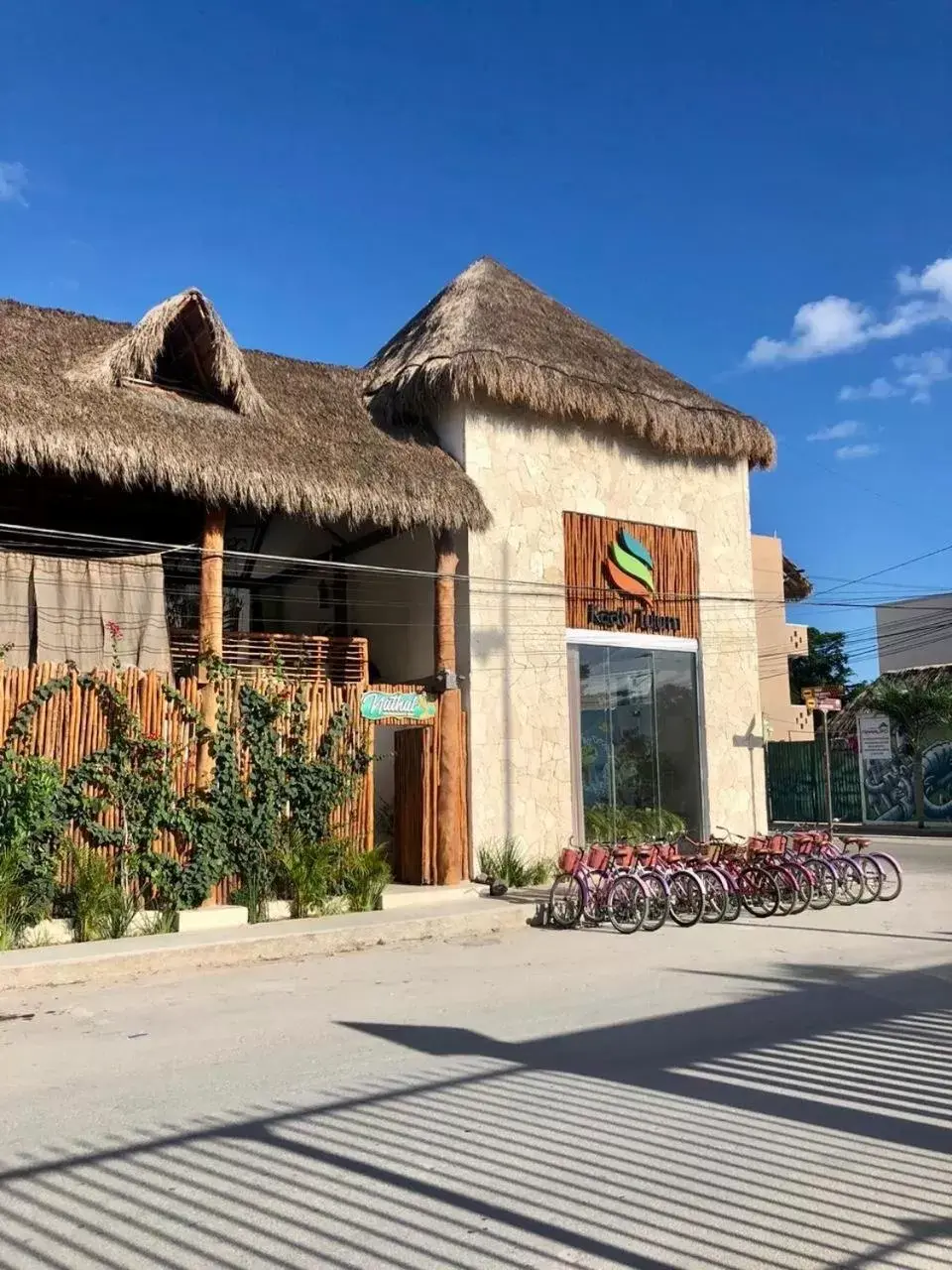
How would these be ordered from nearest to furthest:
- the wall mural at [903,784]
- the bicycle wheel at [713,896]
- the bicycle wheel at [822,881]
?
1. the bicycle wheel at [713,896]
2. the bicycle wheel at [822,881]
3. the wall mural at [903,784]

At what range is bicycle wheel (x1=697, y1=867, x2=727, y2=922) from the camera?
11977mm

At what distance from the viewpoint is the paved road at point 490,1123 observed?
3.59 metres

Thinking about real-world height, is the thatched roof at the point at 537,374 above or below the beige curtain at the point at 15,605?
above

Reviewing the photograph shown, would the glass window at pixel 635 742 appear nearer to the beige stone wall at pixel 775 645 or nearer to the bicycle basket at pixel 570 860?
the bicycle basket at pixel 570 860

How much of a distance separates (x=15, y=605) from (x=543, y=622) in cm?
742

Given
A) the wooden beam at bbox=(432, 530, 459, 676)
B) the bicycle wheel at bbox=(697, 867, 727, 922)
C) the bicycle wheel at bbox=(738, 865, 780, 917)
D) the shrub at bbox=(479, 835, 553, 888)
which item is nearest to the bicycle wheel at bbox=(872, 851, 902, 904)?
the bicycle wheel at bbox=(738, 865, 780, 917)

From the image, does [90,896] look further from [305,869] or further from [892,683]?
[892,683]

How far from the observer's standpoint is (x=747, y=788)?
18281 millimetres

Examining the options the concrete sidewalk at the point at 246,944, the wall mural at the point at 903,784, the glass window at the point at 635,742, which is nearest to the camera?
the concrete sidewalk at the point at 246,944

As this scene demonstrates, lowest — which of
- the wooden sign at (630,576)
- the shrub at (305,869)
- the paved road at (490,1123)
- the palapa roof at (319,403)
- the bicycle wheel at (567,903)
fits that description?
the paved road at (490,1123)

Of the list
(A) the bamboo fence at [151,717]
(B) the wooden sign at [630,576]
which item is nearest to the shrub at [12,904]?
(A) the bamboo fence at [151,717]

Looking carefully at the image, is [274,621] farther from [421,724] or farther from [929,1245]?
[929,1245]

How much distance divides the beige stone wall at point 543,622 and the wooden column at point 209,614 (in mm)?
3821

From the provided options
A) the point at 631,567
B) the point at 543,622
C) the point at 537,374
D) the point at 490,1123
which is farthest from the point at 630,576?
the point at 490,1123
